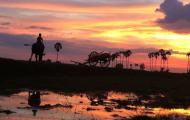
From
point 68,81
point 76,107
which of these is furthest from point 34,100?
point 68,81

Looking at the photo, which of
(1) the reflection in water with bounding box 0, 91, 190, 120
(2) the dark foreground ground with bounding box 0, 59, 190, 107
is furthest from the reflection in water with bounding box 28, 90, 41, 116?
(2) the dark foreground ground with bounding box 0, 59, 190, 107

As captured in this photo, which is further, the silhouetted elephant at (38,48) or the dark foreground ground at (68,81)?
the silhouetted elephant at (38,48)

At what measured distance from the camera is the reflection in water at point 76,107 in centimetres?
2548

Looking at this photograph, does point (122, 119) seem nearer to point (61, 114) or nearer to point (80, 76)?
point (61, 114)

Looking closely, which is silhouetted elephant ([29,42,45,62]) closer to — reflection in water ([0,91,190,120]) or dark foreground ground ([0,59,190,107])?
dark foreground ground ([0,59,190,107])

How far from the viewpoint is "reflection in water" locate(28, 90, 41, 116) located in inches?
1079

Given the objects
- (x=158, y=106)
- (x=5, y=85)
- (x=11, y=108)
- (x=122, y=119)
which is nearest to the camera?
(x=122, y=119)

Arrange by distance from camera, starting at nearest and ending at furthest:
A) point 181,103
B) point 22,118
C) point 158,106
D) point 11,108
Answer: point 22,118 → point 11,108 → point 158,106 → point 181,103

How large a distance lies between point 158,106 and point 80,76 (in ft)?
75.0

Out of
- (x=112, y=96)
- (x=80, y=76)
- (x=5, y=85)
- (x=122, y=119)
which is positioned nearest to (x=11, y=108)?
(x=122, y=119)

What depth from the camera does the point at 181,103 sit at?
35094mm

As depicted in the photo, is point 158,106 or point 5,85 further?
point 5,85

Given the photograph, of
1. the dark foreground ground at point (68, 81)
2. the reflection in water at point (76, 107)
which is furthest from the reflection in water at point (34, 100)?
the dark foreground ground at point (68, 81)

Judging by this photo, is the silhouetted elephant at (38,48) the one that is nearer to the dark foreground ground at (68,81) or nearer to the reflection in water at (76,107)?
the dark foreground ground at (68,81)
